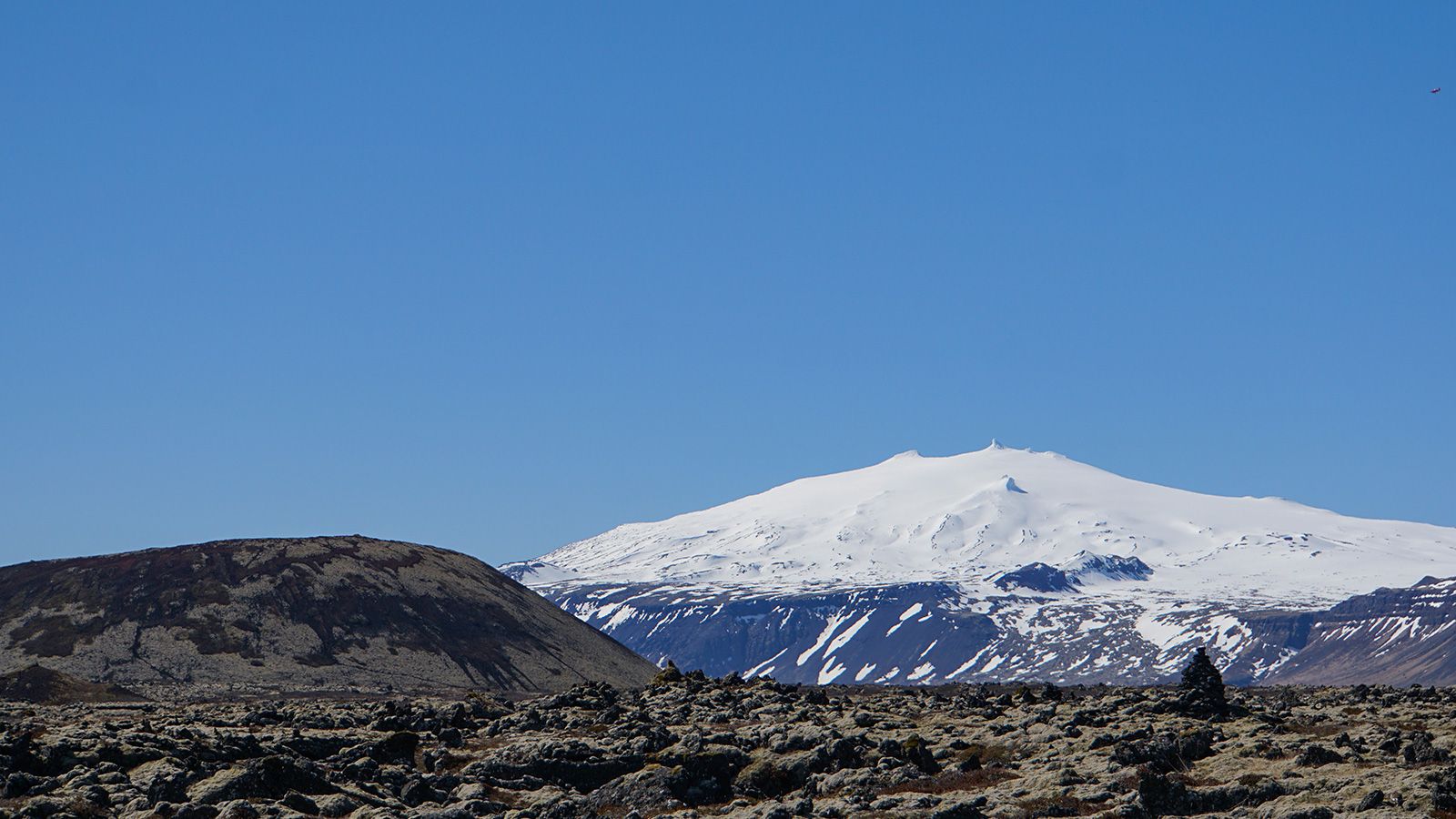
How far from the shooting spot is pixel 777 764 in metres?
55.1

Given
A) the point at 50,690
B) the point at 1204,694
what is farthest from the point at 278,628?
the point at 1204,694

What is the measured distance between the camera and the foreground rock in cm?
4456

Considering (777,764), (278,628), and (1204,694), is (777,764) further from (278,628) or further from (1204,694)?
(278,628)

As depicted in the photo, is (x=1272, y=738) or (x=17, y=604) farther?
(x=17, y=604)

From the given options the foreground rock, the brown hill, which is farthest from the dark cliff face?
the foreground rock

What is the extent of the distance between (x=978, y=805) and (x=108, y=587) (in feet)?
519

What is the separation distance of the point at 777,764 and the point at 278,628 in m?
129

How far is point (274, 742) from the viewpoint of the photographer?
59.2 m

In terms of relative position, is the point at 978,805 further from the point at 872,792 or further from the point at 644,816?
the point at 644,816

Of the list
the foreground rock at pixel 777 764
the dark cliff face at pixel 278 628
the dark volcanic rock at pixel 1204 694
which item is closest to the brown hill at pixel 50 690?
the dark cliff face at pixel 278 628

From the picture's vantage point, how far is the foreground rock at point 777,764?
44.6 metres

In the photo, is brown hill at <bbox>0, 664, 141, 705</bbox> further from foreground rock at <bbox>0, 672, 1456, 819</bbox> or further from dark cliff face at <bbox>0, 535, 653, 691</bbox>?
→ foreground rock at <bbox>0, 672, 1456, 819</bbox>

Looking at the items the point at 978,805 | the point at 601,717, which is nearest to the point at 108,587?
the point at 601,717

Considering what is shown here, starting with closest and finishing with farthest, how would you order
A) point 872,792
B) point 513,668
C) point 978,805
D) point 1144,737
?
point 978,805, point 872,792, point 1144,737, point 513,668
